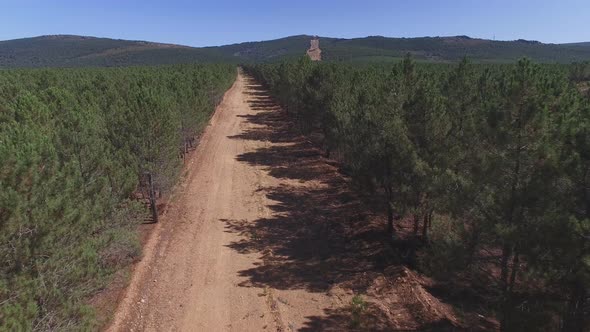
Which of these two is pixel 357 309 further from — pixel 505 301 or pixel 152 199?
pixel 152 199

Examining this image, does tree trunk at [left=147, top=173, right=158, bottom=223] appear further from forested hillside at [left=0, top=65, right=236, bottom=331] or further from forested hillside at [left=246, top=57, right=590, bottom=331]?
forested hillside at [left=246, top=57, right=590, bottom=331]

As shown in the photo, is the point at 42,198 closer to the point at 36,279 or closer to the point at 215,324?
the point at 36,279

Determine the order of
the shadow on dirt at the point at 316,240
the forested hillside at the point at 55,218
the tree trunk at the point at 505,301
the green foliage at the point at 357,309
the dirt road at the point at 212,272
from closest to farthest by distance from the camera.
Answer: the forested hillside at the point at 55,218 < the tree trunk at the point at 505,301 < the green foliage at the point at 357,309 < the dirt road at the point at 212,272 < the shadow on dirt at the point at 316,240

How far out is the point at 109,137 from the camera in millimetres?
21375

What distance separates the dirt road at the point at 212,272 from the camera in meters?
15.6

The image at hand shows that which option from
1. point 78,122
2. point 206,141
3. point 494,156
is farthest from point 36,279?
point 206,141

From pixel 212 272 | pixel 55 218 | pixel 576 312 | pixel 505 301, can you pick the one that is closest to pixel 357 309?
pixel 505 301

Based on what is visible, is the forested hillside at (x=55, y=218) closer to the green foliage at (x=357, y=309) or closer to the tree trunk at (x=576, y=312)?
the green foliage at (x=357, y=309)

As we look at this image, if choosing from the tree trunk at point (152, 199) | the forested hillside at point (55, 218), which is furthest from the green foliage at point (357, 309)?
the tree trunk at point (152, 199)

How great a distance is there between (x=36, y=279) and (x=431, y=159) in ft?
50.7

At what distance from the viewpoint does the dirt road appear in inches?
615

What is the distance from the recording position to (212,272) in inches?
753

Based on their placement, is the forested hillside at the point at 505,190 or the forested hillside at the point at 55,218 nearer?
the forested hillside at the point at 55,218

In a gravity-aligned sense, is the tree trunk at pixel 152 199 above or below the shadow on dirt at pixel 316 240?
above
